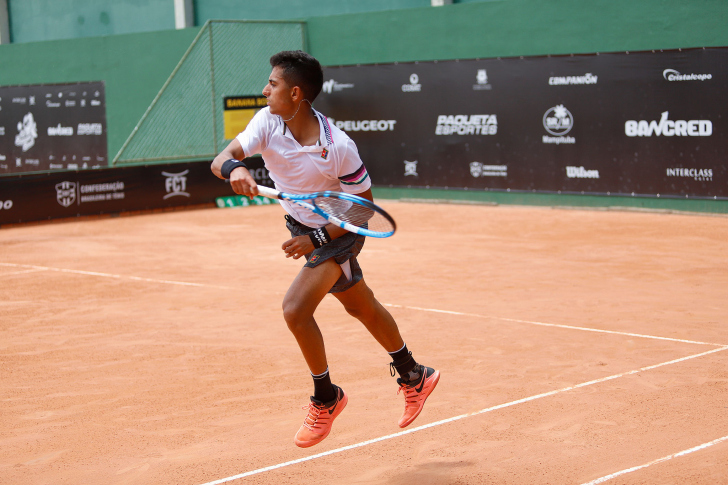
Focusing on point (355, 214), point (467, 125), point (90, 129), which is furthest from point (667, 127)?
point (90, 129)

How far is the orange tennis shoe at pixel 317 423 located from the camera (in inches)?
170

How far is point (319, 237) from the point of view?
4.35 meters

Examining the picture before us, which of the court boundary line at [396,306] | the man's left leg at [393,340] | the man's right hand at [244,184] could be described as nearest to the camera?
the man's right hand at [244,184]

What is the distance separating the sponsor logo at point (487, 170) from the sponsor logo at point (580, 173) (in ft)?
4.44

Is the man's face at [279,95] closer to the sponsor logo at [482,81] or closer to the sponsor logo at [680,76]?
the sponsor logo at [680,76]

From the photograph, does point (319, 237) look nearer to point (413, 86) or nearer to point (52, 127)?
point (413, 86)

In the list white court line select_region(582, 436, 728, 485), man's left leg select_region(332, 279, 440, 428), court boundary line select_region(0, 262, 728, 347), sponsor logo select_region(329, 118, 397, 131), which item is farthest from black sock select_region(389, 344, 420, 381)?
sponsor logo select_region(329, 118, 397, 131)

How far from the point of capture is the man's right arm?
395 cm

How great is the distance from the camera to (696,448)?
441 centimetres

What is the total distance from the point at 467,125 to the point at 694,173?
4.62 m

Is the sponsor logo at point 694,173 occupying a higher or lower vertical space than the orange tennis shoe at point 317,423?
higher

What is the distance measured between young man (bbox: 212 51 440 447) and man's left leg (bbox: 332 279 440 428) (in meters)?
0.03

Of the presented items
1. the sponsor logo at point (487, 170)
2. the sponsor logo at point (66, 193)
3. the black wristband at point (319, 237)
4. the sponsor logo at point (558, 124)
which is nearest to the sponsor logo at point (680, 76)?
the sponsor logo at point (558, 124)

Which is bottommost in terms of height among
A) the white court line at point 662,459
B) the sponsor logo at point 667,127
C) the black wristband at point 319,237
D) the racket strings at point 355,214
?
the white court line at point 662,459
